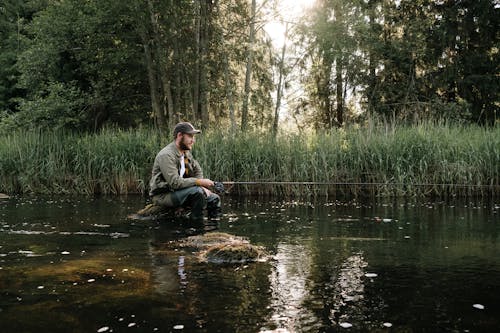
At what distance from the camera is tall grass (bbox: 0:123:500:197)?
1209cm

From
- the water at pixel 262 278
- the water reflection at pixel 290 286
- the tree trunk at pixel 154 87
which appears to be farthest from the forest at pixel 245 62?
the water reflection at pixel 290 286

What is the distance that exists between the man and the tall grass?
382 cm

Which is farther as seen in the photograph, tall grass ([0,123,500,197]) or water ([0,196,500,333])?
tall grass ([0,123,500,197])

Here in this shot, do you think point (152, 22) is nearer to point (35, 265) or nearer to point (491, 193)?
point (491, 193)

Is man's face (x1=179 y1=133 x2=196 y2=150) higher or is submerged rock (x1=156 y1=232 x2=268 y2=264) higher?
man's face (x1=179 y1=133 x2=196 y2=150)

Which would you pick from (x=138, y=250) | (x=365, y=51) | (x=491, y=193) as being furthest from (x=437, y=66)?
(x=138, y=250)

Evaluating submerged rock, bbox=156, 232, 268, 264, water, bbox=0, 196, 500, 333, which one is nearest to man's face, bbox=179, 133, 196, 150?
water, bbox=0, 196, 500, 333

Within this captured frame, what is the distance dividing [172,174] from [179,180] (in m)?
0.14

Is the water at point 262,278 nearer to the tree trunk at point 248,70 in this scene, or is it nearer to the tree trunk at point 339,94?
the tree trunk at point 248,70

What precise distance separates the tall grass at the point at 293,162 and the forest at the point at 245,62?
1.99m

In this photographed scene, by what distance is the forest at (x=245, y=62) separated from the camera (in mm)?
17438

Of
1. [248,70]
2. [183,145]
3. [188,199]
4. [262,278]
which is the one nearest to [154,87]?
[248,70]

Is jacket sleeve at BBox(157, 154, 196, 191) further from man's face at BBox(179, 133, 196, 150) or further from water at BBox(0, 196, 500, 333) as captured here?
water at BBox(0, 196, 500, 333)

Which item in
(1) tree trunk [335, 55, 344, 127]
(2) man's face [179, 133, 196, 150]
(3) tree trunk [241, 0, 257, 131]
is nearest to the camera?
(2) man's face [179, 133, 196, 150]
